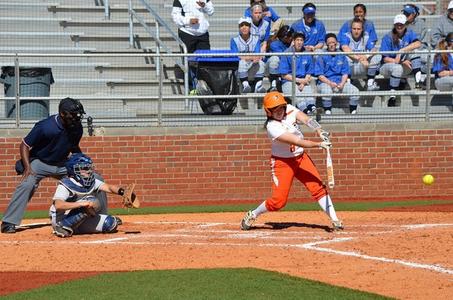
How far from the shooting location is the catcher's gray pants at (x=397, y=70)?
62.0ft

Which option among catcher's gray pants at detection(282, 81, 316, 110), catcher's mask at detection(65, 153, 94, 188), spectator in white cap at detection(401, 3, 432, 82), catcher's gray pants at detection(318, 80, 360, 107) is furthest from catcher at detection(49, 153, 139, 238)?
spectator in white cap at detection(401, 3, 432, 82)

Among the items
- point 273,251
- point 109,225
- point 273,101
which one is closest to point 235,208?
point 109,225

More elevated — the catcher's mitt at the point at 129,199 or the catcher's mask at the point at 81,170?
the catcher's mask at the point at 81,170

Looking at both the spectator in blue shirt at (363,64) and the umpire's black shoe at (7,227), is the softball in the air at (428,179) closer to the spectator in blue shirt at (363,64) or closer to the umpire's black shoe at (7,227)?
the spectator in blue shirt at (363,64)

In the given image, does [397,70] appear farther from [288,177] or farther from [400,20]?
[288,177]

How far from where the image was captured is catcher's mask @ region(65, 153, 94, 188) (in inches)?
507

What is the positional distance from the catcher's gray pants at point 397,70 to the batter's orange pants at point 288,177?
6.36 m

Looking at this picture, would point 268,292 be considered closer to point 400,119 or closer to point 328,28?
point 400,119

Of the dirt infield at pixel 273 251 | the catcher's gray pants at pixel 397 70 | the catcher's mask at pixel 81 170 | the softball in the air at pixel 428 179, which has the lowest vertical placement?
the dirt infield at pixel 273 251

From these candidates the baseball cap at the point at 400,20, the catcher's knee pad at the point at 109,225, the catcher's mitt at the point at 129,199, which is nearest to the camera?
the catcher's mitt at the point at 129,199

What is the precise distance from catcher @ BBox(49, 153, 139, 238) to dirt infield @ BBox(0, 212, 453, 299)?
0.72 feet

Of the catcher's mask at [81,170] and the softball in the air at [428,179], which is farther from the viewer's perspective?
the softball in the air at [428,179]

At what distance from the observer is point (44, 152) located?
1350 centimetres

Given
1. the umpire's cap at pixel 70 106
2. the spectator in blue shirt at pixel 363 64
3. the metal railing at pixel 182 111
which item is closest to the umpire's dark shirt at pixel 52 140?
the umpire's cap at pixel 70 106
